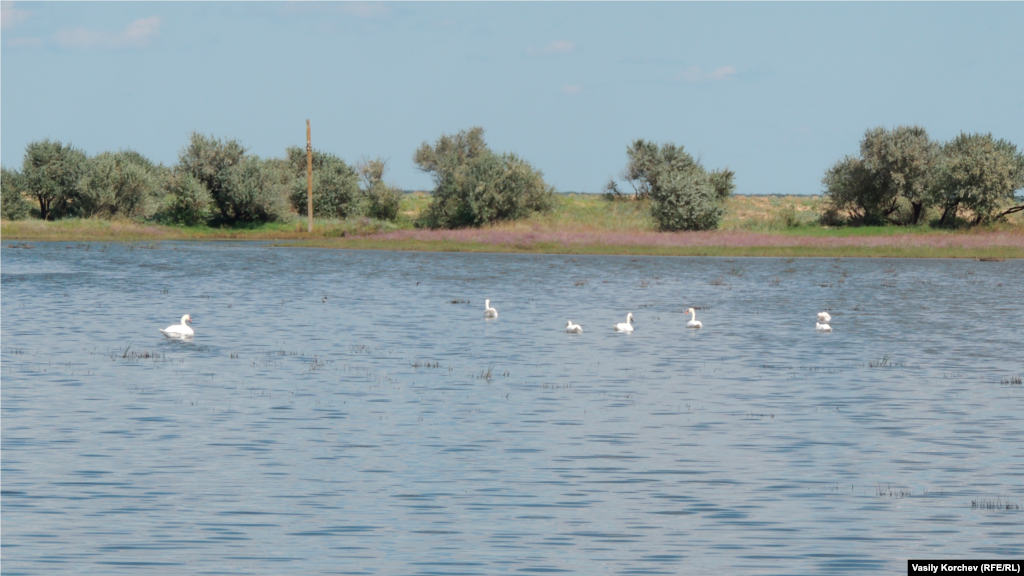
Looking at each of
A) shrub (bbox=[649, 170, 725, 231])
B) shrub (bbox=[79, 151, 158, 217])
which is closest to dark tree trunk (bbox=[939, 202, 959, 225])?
shrub (bbox=[649, 170, 725, 231])

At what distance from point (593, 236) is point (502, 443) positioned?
68077mm

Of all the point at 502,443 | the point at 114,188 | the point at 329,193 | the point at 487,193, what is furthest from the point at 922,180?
the point at 502,443

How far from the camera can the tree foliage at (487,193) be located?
10125cm

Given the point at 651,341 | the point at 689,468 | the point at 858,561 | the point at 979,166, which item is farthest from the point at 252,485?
the point at 979,166

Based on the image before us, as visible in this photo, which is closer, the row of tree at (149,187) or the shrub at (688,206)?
the shrub at (688,206)

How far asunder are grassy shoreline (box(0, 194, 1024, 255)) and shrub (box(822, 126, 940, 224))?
420 centimetres

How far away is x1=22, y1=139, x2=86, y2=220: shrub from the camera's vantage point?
4043 inches

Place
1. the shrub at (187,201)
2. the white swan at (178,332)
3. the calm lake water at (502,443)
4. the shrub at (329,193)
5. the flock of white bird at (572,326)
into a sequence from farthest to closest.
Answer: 1. the shrub at (329,193)
2. the shrub at (187,201)
3. the flock of white bird at (572,326)
4. the white swan at (178,332)
5. the calm lake water at (502,443)

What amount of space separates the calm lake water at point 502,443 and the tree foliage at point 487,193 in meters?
61.7

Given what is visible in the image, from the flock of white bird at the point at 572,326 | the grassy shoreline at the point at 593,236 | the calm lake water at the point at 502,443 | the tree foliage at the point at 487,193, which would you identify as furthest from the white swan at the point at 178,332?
the tree foliage at the point at 487,193

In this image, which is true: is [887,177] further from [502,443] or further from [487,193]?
[502,443]

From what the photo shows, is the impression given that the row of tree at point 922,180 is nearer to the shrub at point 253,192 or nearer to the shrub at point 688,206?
the shrub at point 688,206

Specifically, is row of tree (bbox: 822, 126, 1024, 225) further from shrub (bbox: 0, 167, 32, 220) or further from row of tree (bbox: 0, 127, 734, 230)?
shrub (bbox: 0, 167, 32, 220)

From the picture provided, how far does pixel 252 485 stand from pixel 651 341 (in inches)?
762
